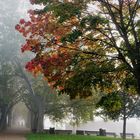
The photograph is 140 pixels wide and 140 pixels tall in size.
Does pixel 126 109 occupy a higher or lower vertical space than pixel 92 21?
lower

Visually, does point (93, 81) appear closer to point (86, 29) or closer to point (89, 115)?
point (86, 29)

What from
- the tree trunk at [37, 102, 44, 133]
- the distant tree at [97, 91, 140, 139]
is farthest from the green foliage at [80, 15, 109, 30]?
the tree trunk at [37, 102, 44, 133]

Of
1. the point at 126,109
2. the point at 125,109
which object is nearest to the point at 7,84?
the point at 126,109

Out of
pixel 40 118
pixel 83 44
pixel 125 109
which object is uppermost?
pixel 83 44

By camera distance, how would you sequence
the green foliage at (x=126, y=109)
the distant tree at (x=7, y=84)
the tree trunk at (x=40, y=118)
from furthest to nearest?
the distant tree at (x=7, y=84)
the tree trunk at (x=40, y=118)
the green foliage at (x=126, y=109)

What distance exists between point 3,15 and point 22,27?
2822 cm

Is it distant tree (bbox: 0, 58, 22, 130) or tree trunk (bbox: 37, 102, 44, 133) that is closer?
tree trunk (bbox: 37, 102, 44, 133)

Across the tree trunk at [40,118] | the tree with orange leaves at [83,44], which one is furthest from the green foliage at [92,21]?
the tree trunk at [40,118]

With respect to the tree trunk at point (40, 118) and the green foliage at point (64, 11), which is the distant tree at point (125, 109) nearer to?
the tree trunk at point (40, 118)

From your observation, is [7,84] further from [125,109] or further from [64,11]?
[64,11]

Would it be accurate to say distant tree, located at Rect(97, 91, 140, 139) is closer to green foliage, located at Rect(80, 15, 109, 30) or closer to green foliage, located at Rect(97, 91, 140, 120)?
green foliage, located at Rect(97, 91, 140, 120)

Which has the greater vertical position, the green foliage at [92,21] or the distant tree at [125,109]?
the green foliage at [92,21]

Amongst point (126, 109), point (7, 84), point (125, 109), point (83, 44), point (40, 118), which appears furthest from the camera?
point (7, 84)

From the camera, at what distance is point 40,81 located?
1716 inches
